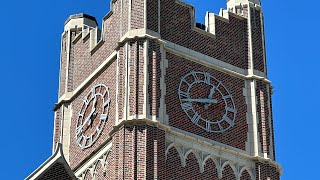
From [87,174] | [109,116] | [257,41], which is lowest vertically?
[87,174]

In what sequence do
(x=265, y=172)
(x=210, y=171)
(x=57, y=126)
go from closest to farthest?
(x=210, y=171)
(x=265, y=172)
(x=57, y=126)

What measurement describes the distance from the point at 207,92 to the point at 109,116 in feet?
10.6

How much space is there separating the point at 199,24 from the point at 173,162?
6.35m

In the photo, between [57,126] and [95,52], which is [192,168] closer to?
[95,52]

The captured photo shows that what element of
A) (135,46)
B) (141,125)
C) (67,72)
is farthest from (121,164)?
(67,72)

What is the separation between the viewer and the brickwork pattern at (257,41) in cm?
3656

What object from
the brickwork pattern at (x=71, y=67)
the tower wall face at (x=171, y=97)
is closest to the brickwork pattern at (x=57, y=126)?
the tower wall face at (x=171, y=97)

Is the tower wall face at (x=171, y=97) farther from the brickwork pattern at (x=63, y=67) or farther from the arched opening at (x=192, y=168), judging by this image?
the brickwork pattern at (x=63, y=67)

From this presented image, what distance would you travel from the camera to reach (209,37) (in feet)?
Result: 118

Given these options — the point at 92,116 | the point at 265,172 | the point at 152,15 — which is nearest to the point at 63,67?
the point at 92,116

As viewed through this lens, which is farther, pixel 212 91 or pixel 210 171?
pixel 212 91

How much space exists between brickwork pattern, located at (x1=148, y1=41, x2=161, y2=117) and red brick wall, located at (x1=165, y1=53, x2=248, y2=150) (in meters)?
0.46

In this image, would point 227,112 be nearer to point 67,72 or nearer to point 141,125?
point 141,125

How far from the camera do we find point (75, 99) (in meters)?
37.0
